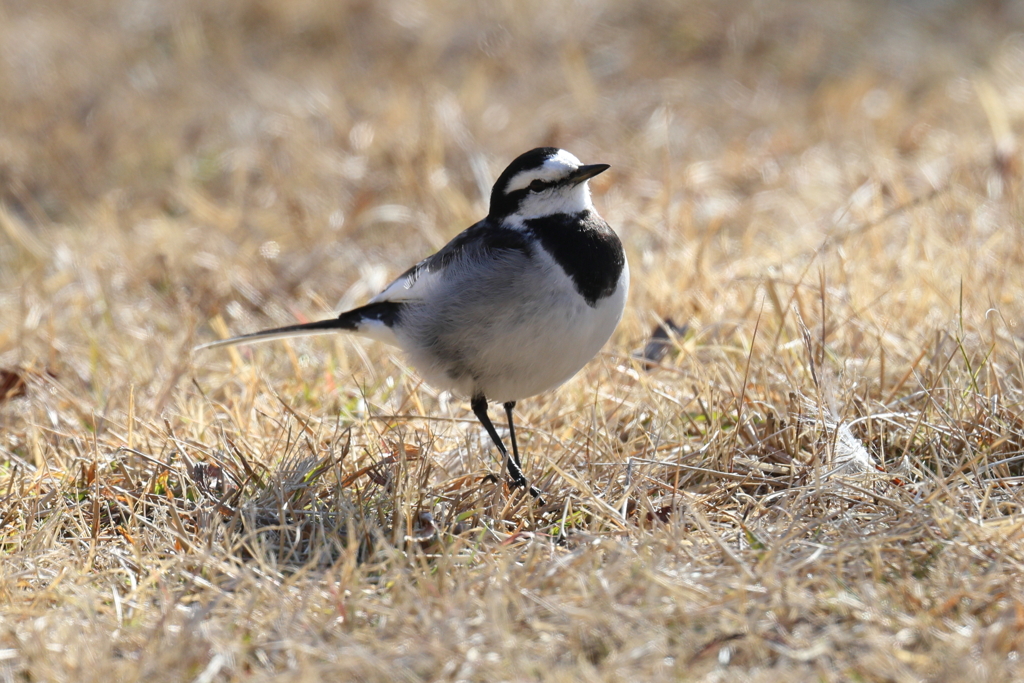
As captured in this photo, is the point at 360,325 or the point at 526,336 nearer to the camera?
the point at 526,336

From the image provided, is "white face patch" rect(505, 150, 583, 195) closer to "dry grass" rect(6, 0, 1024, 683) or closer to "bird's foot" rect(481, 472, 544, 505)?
"dry grass" rect(6, 0, 1024, 683)

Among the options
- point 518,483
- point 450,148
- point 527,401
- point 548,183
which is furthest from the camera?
point 450,148

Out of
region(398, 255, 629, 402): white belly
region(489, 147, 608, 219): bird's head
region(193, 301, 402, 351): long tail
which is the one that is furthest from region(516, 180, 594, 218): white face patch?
region(193, 301, 402, 351): long tail

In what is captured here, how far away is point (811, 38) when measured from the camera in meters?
9.27

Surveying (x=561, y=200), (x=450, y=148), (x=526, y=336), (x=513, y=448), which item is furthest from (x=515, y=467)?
(x=450, y=148)

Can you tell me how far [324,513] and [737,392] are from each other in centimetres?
155

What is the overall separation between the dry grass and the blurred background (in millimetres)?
36

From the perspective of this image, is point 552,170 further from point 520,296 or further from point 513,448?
point 513,448

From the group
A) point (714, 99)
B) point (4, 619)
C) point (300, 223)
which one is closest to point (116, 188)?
point (300, 223)

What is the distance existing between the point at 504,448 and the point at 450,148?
3.99m

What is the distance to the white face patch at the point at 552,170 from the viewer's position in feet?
12.4

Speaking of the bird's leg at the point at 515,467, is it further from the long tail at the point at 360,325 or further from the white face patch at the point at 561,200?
the white face patch at the point at 561,200

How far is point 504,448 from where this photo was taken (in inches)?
146

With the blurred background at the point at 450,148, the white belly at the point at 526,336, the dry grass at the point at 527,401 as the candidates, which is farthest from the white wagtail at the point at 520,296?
the blurred background at the point at 450,148
